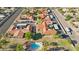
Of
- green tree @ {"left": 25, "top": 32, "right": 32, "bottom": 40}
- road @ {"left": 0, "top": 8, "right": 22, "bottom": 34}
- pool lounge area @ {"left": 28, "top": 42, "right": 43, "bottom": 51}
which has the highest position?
road @ {"left": 0, "top": 8, "right": 22, "bottom": 34}

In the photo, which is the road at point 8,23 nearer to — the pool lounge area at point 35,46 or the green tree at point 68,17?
the pool lounge area at point 35,46

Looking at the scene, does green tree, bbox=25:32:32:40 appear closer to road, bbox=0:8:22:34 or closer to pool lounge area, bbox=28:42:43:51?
pool lounge area, bbox=28:42:43:51

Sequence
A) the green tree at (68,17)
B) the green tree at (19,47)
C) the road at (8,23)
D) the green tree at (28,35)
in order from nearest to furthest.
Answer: the green tree at (19,47) < the green tree at (28,35) < the road at (8,23) < the green tree at (68,17)

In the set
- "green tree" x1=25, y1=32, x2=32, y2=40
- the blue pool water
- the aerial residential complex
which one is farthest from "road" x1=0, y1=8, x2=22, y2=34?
the blue pool water

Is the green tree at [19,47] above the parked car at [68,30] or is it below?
below

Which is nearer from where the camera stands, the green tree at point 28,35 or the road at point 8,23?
the green tree at point 28,35

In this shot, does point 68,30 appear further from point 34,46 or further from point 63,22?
point 34,46

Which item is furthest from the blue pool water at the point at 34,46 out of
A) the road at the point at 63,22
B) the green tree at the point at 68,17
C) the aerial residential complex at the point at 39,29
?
the green tree at the point at 68,17
